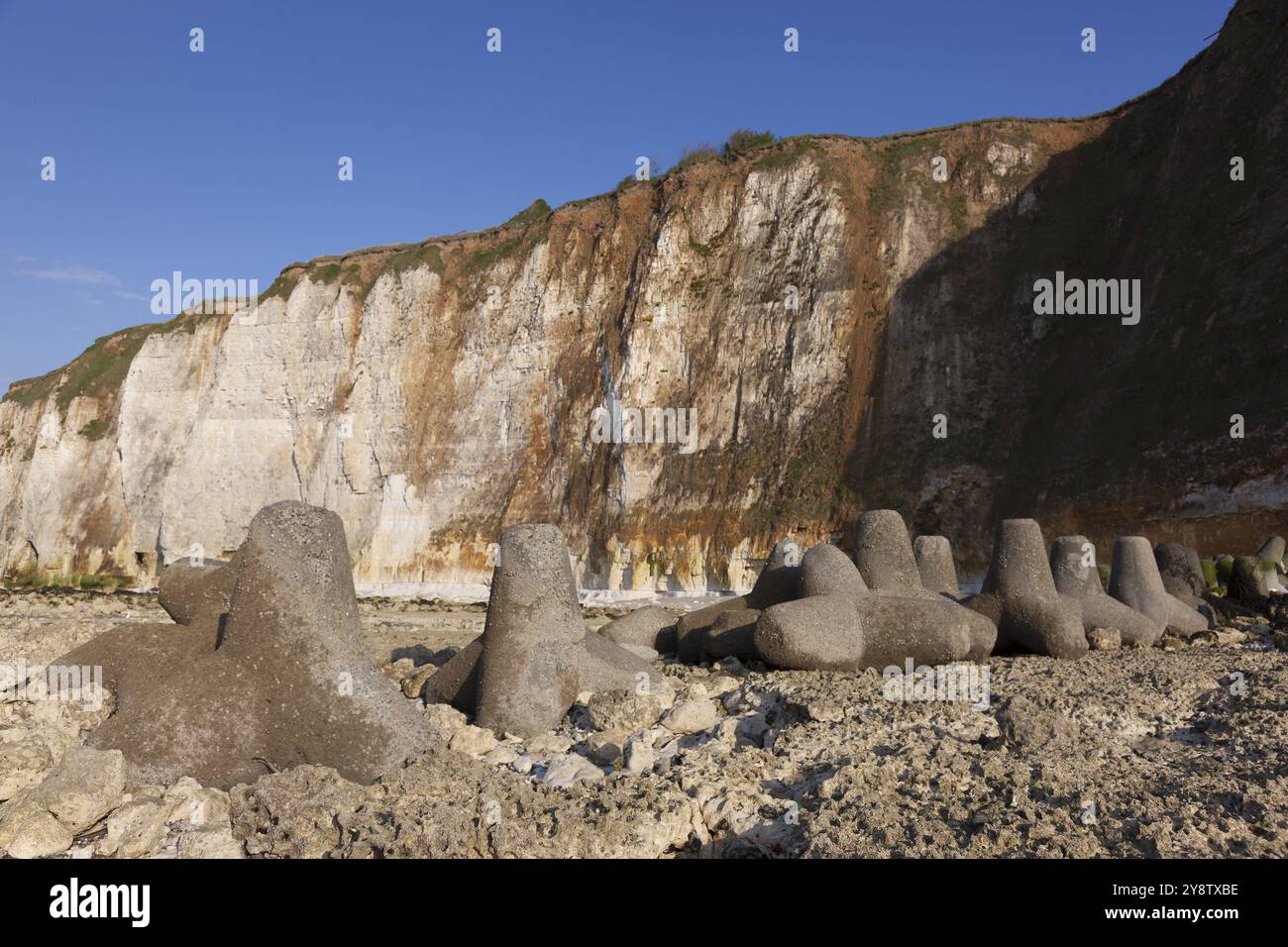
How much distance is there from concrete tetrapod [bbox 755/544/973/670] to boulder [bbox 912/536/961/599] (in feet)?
10.7

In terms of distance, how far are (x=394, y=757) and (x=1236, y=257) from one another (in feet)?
86.0

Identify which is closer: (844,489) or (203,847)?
(203,847)

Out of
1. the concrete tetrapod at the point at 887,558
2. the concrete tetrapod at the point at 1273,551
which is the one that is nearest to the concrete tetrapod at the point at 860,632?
the concrete tetrapod at the point at 887,558

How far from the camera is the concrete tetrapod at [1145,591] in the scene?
12.4 metres

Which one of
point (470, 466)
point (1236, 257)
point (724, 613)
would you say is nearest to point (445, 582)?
point (470, 466)

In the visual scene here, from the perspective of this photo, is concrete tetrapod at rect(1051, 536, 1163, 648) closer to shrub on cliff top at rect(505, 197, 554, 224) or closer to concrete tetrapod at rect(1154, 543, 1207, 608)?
concrete tetrapod at rect(1154, 543, 1207, 608)

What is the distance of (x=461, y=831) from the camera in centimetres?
458

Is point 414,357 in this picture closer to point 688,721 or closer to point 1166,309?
point 1166,309

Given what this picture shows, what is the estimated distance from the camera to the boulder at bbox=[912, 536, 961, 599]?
524 inches

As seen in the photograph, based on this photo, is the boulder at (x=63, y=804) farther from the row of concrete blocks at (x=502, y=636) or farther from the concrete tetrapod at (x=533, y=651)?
the concrete tetrapod at (x=533, y=651)

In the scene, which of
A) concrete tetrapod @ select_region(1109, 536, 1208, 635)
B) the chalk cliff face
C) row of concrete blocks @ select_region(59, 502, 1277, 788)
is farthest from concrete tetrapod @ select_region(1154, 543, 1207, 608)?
the chalk cliff face

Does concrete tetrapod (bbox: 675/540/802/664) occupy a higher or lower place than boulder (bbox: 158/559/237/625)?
lower
